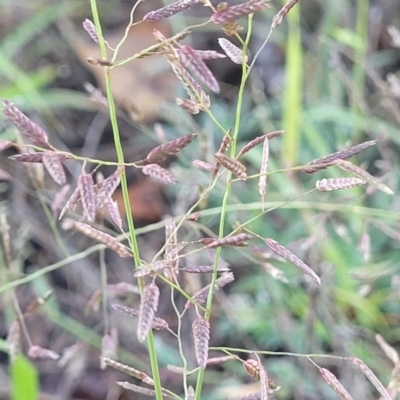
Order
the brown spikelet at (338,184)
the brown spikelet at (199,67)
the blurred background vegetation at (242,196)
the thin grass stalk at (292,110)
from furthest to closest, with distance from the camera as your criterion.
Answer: the thin grass stalk at (292,110) → the blurred background vegetation at (242,196) → the brown spikelet at (338,184) → the brown spikelet at (199,67)

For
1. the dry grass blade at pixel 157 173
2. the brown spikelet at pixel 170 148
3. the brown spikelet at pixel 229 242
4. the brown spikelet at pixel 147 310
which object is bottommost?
the brown spikelet at pixel 229 242

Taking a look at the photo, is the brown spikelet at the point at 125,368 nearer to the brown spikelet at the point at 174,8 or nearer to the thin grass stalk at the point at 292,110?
the brown spikelet at the point at 174,8

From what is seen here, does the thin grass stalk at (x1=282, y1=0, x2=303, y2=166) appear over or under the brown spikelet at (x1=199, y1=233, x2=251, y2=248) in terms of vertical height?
under

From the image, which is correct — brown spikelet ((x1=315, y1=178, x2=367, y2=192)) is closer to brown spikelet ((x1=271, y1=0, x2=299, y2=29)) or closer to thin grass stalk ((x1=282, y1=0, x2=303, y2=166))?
brown spikelet ((x1=271, y1=0, x2=299, y2=29))

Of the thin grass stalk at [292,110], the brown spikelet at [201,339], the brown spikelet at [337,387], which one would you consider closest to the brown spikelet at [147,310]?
the brown spikelet at [201,339]

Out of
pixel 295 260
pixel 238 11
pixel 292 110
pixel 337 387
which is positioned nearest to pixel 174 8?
pixel 238 11

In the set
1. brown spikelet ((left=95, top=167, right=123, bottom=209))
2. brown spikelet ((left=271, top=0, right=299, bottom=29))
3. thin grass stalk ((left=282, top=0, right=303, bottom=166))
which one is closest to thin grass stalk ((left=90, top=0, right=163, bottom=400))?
brown spikelet ((left=95, top=167, right=123, bottom=209))

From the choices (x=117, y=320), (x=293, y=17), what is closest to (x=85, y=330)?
(x=117, y=320)
